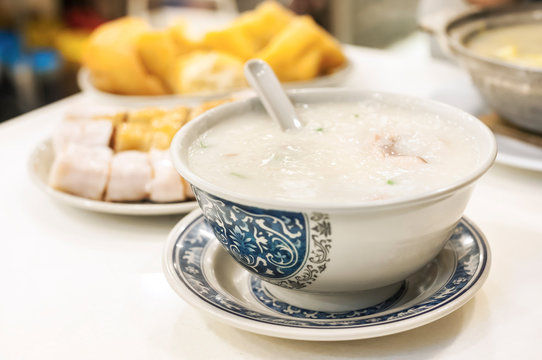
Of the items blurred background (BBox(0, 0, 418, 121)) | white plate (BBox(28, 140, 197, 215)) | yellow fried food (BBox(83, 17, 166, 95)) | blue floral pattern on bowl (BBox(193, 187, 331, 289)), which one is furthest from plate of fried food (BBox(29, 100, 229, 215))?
blurred background (BBox(0, 0, 418, 121))

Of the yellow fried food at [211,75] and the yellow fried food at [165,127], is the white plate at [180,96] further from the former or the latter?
the yellow fried food at [165,127]

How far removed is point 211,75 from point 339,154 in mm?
773

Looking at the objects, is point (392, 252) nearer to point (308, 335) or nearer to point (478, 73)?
point (308, 335)

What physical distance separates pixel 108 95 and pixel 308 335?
40.9 inches

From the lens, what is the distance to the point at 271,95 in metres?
0.84

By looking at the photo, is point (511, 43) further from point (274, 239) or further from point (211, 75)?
point (274, 239)

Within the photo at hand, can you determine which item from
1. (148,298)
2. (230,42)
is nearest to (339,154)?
(148,298)

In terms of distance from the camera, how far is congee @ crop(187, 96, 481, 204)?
2.17 feet

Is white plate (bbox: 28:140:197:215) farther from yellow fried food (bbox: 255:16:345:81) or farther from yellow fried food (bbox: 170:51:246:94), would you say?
yellow fried food (bbox: 255:16:345:81)

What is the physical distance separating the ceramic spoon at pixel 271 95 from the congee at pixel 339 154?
0.02 meters

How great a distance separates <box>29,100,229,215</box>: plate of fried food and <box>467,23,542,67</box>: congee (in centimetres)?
61

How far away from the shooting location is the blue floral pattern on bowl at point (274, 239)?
61cm

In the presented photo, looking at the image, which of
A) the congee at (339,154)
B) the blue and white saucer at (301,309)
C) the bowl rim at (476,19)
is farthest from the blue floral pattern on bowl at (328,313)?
the bowl rim at (476,19)

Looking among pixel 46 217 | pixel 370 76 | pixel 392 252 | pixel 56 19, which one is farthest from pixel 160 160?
pixel 56 19
